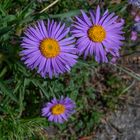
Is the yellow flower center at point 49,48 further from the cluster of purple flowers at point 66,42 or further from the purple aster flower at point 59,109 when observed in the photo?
the purple aster flower at point 59,109

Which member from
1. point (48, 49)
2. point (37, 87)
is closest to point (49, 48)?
point (48, 49)

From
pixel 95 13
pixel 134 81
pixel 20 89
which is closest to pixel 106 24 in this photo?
pixel 95 13

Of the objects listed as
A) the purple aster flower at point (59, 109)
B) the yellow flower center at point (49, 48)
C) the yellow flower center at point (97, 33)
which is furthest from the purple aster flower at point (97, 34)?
the purple aster flower at point (59, 109)

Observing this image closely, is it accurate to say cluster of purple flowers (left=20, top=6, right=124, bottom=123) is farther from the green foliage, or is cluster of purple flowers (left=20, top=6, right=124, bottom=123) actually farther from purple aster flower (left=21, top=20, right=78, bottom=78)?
the green foliage

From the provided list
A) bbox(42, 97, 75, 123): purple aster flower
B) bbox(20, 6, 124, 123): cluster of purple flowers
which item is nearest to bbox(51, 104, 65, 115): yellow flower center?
bbox(42, 97, 75, 123): purple aster flower

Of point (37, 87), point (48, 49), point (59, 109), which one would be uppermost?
point (48, 49)

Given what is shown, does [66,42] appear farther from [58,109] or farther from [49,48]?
[58,109]

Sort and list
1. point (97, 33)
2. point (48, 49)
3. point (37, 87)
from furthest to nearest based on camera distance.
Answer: point (37, 87) < point (97, 33) < point (48, 49)

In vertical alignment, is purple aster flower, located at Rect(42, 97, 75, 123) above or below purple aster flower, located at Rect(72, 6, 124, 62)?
below
